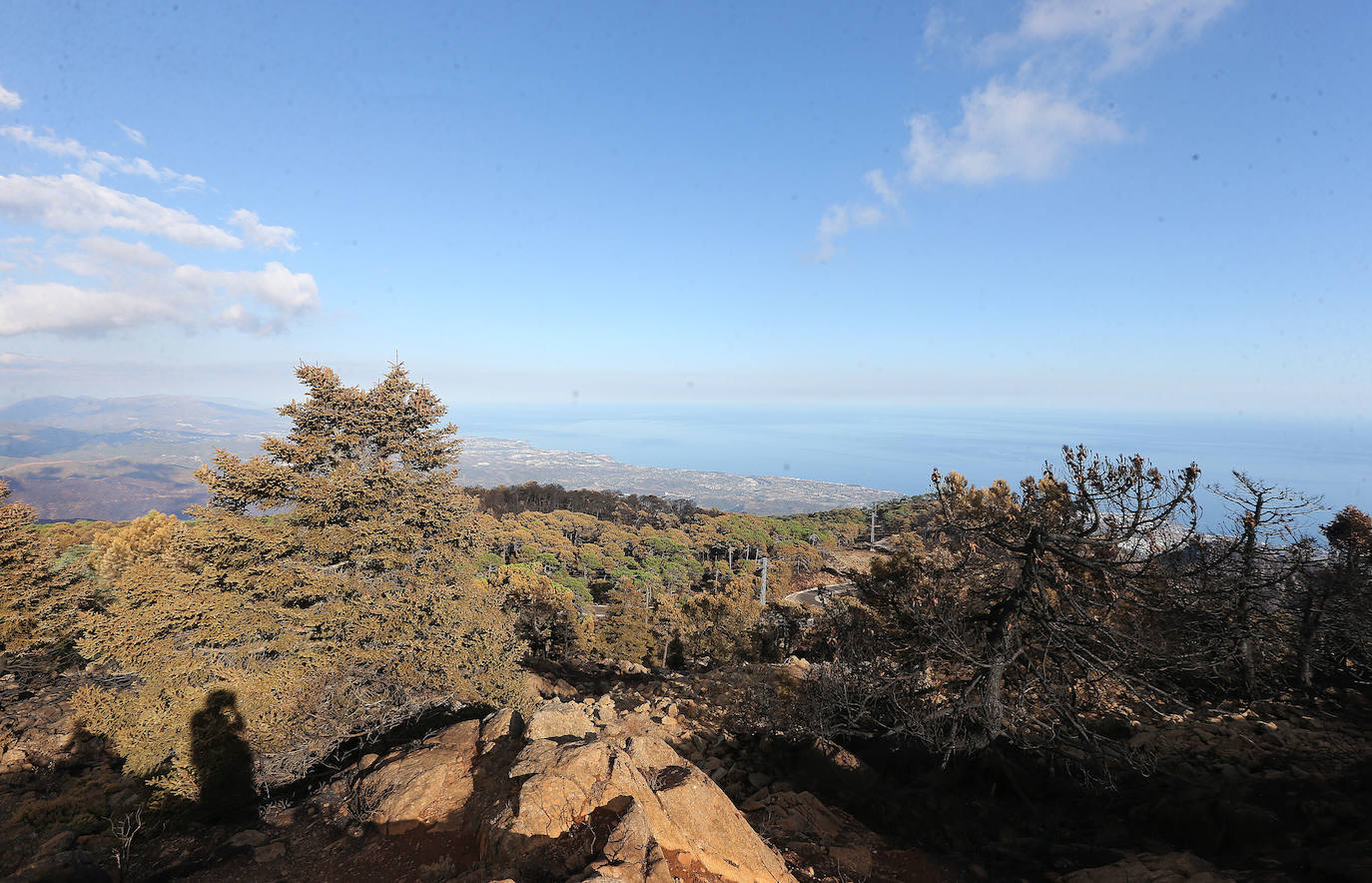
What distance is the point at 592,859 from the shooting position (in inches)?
176

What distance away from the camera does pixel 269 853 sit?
21.4 feet

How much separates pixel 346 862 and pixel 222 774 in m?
4.47

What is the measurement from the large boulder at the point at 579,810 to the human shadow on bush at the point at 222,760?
10.2 ft

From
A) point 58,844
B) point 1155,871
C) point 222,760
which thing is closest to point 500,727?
point 222,760

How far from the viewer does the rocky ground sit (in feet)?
16.7

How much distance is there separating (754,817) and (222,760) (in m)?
8.96

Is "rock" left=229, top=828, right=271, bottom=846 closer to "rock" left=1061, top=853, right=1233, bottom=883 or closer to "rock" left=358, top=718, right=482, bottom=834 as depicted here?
"rock" left=358, top=718, right=482, bottom=834

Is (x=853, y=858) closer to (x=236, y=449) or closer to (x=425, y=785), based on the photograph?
(x=425, y=785)

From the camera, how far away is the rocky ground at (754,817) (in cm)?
510

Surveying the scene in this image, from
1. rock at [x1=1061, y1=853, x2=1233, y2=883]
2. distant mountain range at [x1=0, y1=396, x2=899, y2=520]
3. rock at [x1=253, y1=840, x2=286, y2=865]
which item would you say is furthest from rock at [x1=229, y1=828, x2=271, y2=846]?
distant mountain range at [x1=0, y1=396, x2=899, y2=520]

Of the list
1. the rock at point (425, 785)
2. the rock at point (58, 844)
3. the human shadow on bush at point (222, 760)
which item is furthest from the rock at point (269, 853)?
the rock at point (58, 844)

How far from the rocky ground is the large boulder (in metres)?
0.02

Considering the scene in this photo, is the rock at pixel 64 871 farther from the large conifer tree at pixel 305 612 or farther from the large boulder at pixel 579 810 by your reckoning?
the large boulder at pixel 579 810

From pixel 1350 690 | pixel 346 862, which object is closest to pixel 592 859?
pixel 346 862
